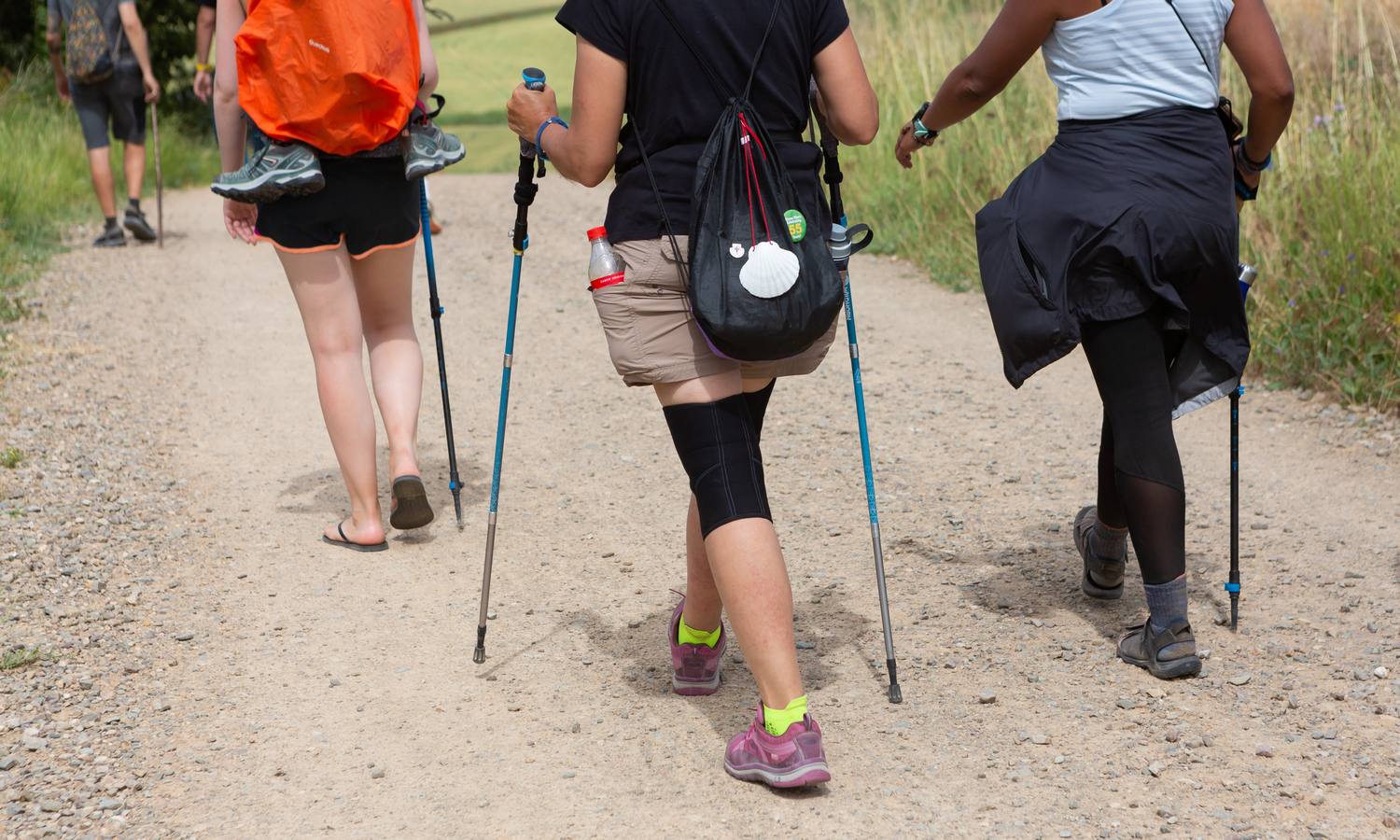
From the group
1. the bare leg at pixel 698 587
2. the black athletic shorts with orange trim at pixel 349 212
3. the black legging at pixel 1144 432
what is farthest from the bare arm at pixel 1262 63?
the black athletic shorts with orange trim at pixel 349 212

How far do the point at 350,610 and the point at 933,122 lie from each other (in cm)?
216

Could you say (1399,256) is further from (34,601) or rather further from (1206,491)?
(34,601)

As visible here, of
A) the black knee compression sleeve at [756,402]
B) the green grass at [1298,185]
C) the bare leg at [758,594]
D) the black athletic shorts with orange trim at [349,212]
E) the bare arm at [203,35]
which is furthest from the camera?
the bare arm at [203,35]

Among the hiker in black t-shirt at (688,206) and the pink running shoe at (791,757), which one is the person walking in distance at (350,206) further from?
the pink running shoe at (791,757)

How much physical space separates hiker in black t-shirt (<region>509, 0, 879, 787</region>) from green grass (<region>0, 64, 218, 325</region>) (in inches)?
232

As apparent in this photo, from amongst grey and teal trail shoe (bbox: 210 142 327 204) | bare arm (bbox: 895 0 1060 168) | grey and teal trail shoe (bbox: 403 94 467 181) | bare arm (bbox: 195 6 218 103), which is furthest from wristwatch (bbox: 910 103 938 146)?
bare arm (bbox: 195 6 218 103)

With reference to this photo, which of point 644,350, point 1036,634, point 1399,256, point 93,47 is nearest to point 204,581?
point 644,350

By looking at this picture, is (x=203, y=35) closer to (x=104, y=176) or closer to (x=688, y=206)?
(x=104, y=176)

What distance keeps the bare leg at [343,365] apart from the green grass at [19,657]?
113cm

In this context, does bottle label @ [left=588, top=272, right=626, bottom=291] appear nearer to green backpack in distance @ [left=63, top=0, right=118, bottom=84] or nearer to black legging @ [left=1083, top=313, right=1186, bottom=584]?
black legging @ [left=1083, top=313, right=1186, bottom=584]

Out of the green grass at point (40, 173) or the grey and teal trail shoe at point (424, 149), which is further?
the green grass at point (40, 173)

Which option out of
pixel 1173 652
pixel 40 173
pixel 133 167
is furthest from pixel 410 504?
pixel 40 173

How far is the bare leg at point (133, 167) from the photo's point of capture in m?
10.6

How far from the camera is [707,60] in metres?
2.92
